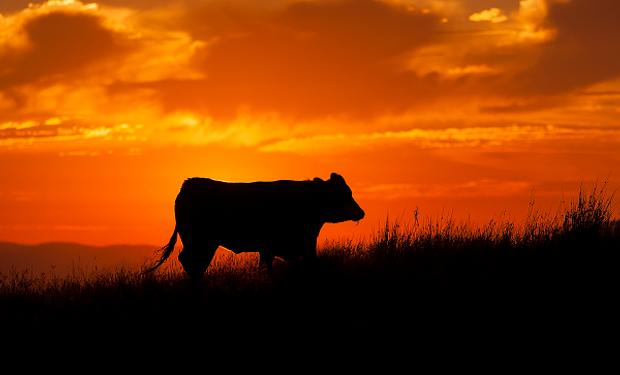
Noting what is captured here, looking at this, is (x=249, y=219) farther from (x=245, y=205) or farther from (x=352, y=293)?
(x=352, y=293)

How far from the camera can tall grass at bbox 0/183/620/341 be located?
6637 millimetres

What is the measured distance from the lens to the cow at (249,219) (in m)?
9.06

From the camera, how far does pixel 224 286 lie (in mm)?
8109

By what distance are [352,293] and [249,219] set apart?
8.54ft

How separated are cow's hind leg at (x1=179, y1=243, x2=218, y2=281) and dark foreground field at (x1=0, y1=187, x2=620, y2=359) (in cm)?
22

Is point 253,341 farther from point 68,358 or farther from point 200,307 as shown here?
point 68,358

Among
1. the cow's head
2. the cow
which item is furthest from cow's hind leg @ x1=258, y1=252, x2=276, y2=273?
the cow's head

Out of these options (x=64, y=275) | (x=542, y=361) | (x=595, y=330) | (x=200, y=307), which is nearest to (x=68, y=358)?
(x=200, y=307)

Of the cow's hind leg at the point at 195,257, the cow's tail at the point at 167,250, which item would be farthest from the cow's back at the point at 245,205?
the cow's tail at the point at 167,250

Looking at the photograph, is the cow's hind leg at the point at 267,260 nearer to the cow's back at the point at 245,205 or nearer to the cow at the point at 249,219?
the cow at the point at 249,219

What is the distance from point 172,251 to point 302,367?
4.48m

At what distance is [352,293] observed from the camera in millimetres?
7465

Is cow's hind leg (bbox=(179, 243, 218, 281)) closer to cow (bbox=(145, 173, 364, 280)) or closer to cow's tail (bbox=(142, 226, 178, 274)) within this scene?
cow (bbox=(145, 173, 364, 280))

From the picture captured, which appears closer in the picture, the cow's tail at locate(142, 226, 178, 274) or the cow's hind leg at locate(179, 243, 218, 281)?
the cow's hind leg at locate(179, 243, 218, 281)
